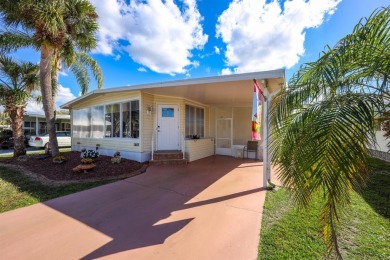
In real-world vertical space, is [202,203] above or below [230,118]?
below

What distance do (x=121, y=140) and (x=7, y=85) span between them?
6.59 meters

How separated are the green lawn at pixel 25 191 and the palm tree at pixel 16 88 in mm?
4660

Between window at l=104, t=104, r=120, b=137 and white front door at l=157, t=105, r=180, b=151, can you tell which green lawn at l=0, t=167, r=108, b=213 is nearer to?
white front door at l=157, t=105, r=180, b=151

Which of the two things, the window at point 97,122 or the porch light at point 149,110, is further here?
the window at point 97,122

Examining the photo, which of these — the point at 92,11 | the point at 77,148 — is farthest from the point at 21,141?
the point at 92,11

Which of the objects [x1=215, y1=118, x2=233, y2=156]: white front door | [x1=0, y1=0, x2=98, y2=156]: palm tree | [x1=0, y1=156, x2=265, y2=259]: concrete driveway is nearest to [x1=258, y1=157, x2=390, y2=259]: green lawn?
[x1=0, y1=156, x2=265, y2=259]: concrete driveway

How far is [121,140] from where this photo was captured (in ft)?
27.3

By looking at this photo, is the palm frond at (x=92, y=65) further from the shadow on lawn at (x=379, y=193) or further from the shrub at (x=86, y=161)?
the shadow on lawn at (x=379, y=193)

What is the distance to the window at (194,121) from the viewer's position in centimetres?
895

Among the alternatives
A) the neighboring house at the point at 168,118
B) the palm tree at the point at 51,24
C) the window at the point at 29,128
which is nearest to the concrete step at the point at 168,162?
the neighboring house at the point at 168,118

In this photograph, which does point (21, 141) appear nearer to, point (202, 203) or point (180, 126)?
point (180, 126)

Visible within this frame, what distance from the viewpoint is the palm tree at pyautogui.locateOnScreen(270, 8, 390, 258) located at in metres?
1.50

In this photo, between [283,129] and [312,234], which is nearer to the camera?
[283,129]

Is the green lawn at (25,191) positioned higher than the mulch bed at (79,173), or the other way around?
the mulch bed at (79,173)
